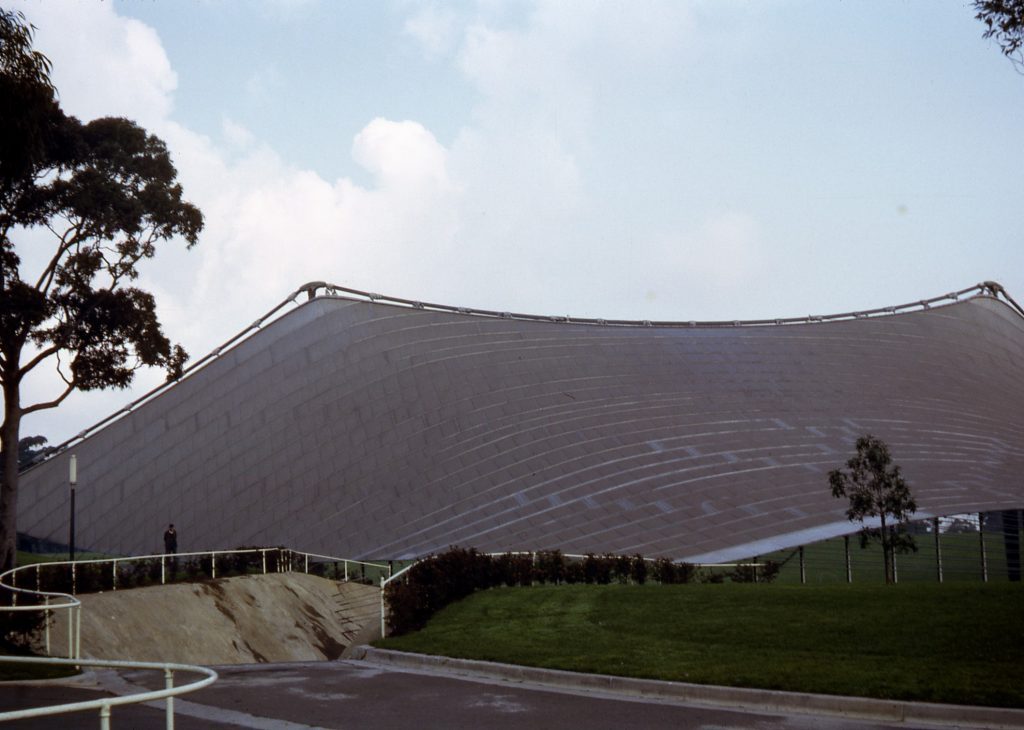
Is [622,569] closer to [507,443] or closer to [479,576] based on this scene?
[479,576]

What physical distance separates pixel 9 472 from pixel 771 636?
25.5 meters

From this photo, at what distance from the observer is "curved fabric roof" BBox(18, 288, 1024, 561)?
123 ft

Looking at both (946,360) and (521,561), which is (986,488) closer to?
(946,360)

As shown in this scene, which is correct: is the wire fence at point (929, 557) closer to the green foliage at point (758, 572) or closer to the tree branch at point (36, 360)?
the green foliage at point (758, 572)

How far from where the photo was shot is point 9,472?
33000mm

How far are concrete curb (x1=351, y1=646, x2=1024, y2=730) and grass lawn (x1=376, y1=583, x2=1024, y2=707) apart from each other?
1.06 feet

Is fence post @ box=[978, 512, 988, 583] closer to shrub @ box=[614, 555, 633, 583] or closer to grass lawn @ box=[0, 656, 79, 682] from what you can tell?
shrub @ box=[614, 555, 633, 583]

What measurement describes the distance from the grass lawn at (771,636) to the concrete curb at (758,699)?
322 mm

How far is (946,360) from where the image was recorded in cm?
5716

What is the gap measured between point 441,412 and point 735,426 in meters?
12.0

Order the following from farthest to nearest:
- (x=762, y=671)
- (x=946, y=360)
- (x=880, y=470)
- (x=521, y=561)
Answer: (x=946, y=360)
(x=880, y=470)
(x=521, y=561)
(x=762, y=671)

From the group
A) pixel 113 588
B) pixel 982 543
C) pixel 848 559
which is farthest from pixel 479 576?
pixel 982 543

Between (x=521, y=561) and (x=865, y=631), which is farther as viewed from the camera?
(x=521, y=561)

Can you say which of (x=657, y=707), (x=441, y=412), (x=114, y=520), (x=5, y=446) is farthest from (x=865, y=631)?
(x=114, y=520)
